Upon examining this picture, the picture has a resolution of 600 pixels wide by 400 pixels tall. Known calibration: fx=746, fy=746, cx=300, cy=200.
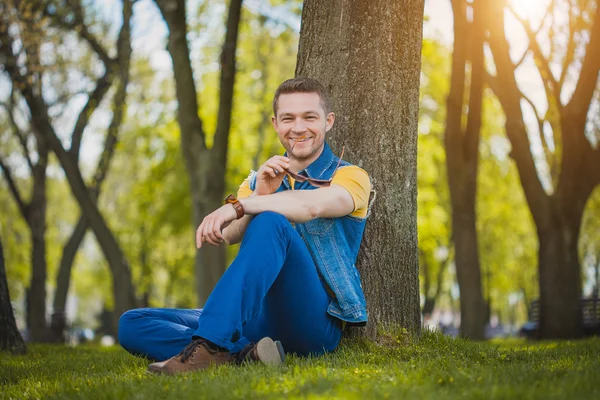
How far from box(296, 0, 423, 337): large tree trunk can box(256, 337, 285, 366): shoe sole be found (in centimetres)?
123

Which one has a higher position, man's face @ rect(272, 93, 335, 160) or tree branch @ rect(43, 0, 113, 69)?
tree branch @ rect(43, 0, 113, 69)

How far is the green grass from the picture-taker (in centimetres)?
333

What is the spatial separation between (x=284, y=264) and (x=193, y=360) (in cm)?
76

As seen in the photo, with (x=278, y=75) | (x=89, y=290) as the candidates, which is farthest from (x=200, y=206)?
(x=89, y=290)

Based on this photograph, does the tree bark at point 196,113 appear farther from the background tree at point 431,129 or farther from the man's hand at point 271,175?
the background tree at point 431,129

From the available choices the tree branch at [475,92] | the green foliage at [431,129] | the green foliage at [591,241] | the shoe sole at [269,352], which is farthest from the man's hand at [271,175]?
the green foliage at [591,241]

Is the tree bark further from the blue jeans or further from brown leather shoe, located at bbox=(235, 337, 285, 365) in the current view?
brown leather shoe, located at bbox=(235, 337, 285, 365)

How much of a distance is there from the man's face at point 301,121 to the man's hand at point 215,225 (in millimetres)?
769

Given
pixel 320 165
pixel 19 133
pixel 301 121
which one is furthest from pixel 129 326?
pixel 19 133

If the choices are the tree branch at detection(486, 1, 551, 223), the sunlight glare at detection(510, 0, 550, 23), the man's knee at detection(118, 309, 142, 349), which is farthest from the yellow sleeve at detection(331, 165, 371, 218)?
the sunlight glare at detection(510, 0, 550, 23)

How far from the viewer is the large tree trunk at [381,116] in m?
5.50

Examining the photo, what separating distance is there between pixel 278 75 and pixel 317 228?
18.5m

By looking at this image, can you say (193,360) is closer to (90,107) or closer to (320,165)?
(320,165)

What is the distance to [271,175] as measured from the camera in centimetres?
453
